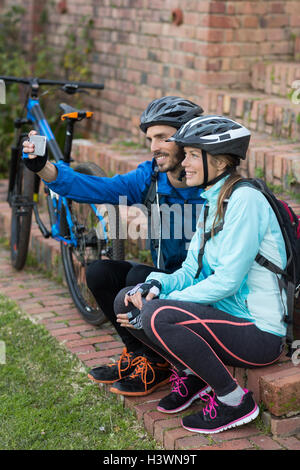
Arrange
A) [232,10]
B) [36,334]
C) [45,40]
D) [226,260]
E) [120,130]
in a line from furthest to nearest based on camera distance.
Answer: [45,40], [120,130], [232,10], [36,334], [226,260]

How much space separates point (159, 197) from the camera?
3582 mm

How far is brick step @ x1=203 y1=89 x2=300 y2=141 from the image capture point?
4984 mm

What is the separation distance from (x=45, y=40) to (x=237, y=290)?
642 centimetres

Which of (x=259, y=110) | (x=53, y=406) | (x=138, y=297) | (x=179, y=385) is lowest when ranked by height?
(x=53, y=406)

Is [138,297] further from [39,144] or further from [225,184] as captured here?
[39,144]

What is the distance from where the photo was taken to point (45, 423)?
3.34m

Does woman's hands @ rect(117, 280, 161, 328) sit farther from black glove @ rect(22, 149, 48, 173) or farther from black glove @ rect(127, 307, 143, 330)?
black glove @ rect(22, 149, 48, 173)

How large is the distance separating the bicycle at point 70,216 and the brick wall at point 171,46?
142 cm

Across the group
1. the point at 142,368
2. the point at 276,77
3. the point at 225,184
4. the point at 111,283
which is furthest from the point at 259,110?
the point at 142,368

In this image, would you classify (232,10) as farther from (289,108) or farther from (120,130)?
(120,130)

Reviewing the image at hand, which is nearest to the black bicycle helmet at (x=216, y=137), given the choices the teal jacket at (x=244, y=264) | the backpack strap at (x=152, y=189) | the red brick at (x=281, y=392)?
the teal jacket at (x=244, y=264)

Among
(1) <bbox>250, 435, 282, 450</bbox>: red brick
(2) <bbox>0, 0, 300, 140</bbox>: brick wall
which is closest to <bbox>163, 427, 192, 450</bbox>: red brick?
(1) <bbox>250, 435, 282, 450</bbox>: red brick

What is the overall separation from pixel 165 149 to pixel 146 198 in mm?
335
